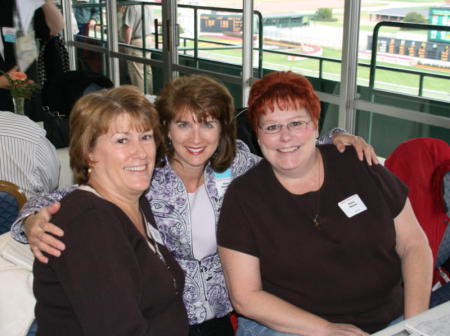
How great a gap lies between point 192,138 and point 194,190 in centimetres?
19

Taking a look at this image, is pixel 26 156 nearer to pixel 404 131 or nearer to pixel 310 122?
pixel 310 122

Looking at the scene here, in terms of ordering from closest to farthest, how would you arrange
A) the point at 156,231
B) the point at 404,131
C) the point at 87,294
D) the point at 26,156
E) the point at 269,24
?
1. the point at 87,294
2. the point at 156,231
3. the point at 26,156
4. the point at 404,131
5. the point at 269,24

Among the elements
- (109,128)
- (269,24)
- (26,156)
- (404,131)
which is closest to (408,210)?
(109,128)

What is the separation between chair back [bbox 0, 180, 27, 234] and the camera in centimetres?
201

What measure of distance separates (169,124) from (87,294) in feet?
2.83

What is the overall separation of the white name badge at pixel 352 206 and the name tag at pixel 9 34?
140 inches

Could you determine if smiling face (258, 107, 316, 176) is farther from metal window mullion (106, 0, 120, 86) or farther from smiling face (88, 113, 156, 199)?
metal window mullion (106, 0, 120, 86)

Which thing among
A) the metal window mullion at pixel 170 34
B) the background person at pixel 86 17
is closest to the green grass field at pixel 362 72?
the metal window mullion at pixel 170 34

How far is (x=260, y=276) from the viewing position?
186 centimetres

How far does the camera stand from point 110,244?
4.41 ft

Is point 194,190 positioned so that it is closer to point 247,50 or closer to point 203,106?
point 203,106

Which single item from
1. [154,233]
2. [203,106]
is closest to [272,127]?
[203,106]

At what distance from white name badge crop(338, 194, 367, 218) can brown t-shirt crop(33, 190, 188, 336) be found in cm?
68

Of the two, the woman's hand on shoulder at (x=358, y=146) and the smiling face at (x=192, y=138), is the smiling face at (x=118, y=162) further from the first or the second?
the woman's hand on shoulder at (x=358, y=146)
